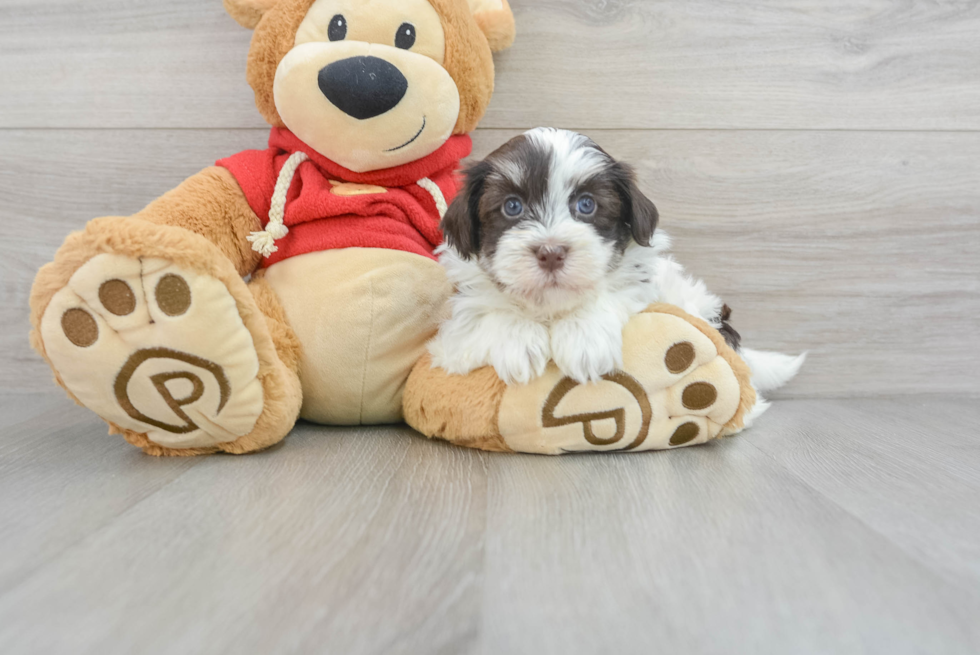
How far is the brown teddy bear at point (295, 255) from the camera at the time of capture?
42.4 inches

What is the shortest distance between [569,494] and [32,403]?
147 centimetres

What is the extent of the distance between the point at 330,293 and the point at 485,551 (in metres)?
0.67

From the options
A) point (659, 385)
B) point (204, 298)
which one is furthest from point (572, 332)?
point (204, 298)

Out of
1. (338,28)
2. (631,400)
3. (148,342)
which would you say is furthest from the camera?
(338,28)

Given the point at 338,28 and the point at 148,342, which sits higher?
the point at 338,28

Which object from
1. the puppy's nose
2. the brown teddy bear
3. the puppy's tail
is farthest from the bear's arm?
the puppy's tail

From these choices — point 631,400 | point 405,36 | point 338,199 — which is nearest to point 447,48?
point 405,36

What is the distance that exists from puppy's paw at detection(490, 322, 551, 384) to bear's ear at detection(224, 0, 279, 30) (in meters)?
0.86

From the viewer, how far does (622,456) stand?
123cm

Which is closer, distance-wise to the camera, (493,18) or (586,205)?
(586,205)

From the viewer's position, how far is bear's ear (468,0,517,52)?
1.47 metres

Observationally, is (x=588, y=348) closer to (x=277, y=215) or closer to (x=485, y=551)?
(x=485, y=551)

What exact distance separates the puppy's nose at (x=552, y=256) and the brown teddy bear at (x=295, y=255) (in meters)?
0.34

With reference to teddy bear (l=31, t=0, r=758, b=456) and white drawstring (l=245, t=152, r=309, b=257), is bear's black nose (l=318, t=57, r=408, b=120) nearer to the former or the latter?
teddy bear (l=31, t=0, r=758, b=456)
